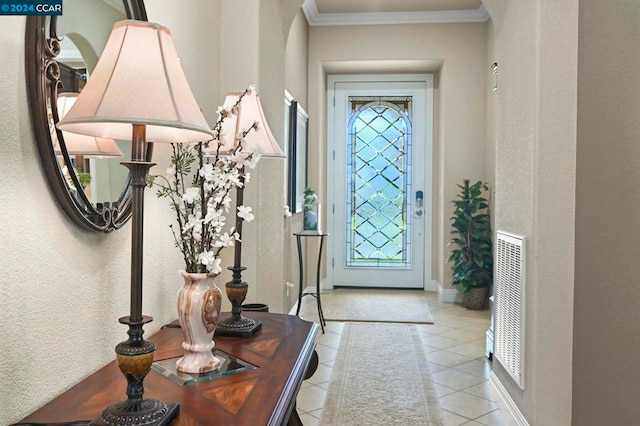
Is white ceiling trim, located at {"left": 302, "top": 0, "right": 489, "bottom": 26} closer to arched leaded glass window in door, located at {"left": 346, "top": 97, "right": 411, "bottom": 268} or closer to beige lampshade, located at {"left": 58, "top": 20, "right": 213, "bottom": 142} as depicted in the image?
arched leaded glass window in door, located at {"left": 346, "top": 97, "right": 411, "bottom": 268}

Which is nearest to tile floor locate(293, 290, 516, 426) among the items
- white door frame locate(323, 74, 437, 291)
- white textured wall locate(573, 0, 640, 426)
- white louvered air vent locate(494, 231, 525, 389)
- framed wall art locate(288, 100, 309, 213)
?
white louvered air vent locate(494, 231, 525, 389)

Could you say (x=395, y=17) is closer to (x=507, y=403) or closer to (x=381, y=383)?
(x=381, y=383)

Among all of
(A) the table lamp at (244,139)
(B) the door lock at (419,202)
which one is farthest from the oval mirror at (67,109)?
(B) the door lock at (419,202)

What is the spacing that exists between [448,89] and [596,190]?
3716mm

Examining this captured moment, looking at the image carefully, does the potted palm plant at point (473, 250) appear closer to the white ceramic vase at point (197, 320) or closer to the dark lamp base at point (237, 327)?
the dark lamp base at point (237, 327)

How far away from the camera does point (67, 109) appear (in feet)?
4.18

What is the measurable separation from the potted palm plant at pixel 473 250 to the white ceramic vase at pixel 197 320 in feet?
13.9

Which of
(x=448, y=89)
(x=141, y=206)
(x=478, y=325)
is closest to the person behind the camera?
(x=141, y=206)

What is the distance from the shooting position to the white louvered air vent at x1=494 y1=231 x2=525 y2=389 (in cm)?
264

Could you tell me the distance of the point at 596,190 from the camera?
2.28 meters

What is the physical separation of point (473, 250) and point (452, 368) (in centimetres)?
193

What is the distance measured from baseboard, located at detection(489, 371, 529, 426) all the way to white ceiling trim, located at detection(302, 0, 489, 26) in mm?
3903

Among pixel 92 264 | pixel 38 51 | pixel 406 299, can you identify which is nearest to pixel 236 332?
pixel 92 264

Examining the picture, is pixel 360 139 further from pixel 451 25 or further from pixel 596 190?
pixel 596 190
